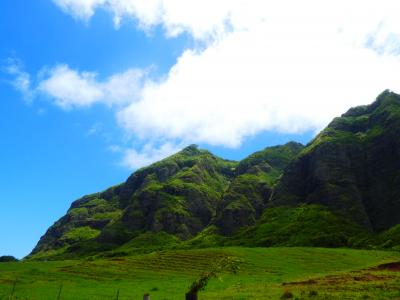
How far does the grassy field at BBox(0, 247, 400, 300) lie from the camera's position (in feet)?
208

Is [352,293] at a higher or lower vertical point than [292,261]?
lower

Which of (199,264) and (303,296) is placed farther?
(199,264)

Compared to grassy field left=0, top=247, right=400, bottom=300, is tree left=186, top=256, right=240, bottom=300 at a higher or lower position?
lower

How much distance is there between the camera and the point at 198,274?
10375 cm

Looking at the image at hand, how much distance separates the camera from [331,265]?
→ 114 meters

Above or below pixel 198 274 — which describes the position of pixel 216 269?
below

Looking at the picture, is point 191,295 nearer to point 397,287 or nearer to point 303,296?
point 303,296

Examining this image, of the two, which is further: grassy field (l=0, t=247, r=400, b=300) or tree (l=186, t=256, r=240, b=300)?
grassy field (l=0, t=247, r=400, b=300)

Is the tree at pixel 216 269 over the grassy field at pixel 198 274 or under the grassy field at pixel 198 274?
under

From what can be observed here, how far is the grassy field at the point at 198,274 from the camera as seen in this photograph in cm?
6344

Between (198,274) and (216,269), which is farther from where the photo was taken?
(198,274)

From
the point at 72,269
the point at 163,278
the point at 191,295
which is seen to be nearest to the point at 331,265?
the point at 163,278

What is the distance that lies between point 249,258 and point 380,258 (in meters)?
36.7

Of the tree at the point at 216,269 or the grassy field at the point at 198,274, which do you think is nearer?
the tree at the point at 216,269
